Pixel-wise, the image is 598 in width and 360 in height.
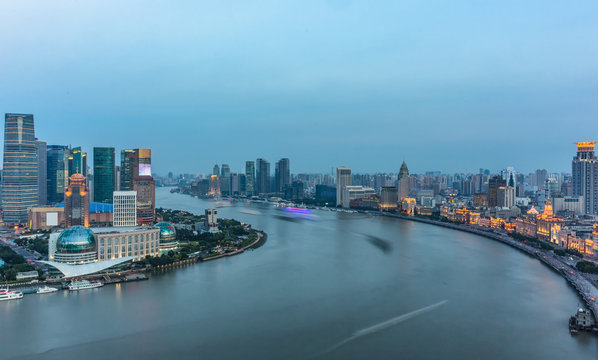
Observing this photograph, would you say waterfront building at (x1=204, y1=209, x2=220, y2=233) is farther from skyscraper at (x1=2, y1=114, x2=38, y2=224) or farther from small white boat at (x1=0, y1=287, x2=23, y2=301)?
skyscraper at (x1=2, y1=114, x2=38, y2=224)

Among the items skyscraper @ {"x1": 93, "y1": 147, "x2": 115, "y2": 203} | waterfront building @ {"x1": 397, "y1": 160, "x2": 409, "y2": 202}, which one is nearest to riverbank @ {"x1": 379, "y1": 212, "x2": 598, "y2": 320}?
Answer: waterfront building @ {"x1": 397, "y1": 160, "x2": 409, "y2": 202}

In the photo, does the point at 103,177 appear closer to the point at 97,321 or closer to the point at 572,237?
the point at 97,321

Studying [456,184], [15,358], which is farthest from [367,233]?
[456,184]

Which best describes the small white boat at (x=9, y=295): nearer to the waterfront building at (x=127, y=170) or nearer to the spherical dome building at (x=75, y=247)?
the spherical dome building at (x=75, y=247)

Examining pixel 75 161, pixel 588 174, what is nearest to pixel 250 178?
pixel 75 161

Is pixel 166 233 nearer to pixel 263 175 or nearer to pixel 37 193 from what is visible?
pixel 37 193

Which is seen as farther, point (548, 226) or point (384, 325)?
point (548, 226)
